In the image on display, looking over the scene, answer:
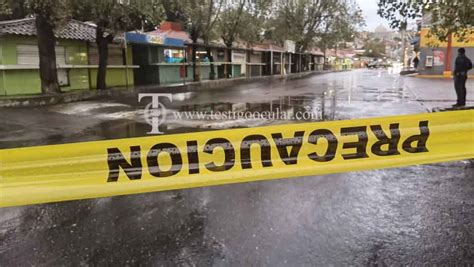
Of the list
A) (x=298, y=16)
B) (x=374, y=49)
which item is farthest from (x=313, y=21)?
(x=374, y=49)

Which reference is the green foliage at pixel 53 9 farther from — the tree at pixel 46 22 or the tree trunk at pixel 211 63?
the tree trunk at pixel 211 63

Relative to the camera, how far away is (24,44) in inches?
624

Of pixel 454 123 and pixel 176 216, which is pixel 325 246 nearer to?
pixel 176 216

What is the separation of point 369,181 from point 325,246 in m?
2.11

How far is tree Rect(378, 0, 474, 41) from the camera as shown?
8.73 metres

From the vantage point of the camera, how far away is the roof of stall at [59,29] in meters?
15.0

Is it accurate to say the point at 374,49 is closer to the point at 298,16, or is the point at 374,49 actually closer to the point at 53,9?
the point at 298,16

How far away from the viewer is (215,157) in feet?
12.0

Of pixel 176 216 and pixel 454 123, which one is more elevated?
pixel 454 123

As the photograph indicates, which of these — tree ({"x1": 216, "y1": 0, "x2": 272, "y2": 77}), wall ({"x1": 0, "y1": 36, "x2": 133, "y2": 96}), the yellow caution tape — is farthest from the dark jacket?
tree ({"x1": 216, "y1": 0, "x2": 272, "y2": 77})

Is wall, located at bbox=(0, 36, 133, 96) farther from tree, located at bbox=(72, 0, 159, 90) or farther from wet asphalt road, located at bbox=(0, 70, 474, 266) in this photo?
wet asphalt road, located at bbox=(0, 70, 474, 266)

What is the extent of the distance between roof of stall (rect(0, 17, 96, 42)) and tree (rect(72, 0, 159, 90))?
37.4 inches

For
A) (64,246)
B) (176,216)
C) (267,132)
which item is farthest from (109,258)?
(267,132)

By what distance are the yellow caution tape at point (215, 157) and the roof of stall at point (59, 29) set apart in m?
11.8
